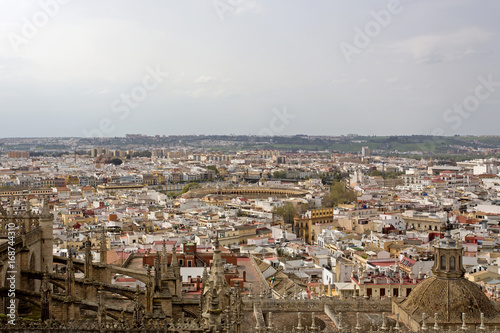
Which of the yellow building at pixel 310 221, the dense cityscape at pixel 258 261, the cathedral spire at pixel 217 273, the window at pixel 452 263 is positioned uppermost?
the cathedral spire at pixel 217 273

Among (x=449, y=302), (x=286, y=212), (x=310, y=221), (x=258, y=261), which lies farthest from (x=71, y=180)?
(x=449, y=302)

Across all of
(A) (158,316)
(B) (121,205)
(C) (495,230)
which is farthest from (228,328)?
(B) (121,205)

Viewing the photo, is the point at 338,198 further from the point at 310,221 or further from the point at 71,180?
the point at 71,180

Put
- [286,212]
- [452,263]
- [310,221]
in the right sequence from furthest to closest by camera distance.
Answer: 1. [286,212]
2. [310,221]
3. [452,263]

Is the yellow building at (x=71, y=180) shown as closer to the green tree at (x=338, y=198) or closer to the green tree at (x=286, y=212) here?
the green tree at (x=338, y=198)

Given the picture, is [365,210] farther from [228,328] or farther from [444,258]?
[228,328]

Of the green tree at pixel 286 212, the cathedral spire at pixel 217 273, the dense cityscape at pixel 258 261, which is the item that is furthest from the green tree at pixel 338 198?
the cathedral spire at pixel 217 273
